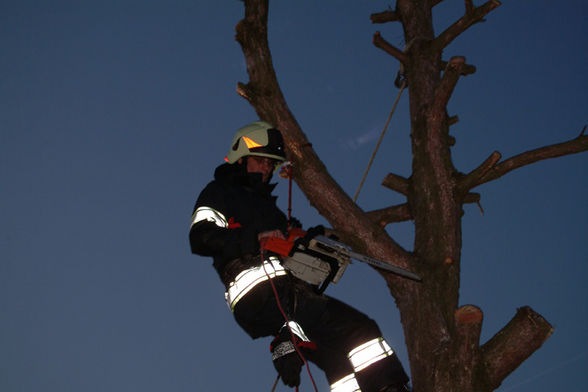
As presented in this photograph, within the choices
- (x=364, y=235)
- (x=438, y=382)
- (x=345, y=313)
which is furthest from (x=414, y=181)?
(x=438, y=382)

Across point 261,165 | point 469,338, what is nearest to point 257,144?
point 261,165

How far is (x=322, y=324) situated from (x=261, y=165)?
57.5 inches

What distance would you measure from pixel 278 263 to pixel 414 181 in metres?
1.99

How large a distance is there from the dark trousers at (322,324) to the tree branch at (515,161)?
176 cm

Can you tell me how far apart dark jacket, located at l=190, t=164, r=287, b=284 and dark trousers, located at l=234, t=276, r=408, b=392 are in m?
0.29

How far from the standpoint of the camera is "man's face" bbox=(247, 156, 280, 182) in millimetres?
4223

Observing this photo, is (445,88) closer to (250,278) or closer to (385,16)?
(385,16)

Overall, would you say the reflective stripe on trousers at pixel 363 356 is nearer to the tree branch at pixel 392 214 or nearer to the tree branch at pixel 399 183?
the tree branch at pixel 392 214

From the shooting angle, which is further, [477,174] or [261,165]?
[477,174]

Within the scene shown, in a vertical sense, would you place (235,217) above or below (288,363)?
above

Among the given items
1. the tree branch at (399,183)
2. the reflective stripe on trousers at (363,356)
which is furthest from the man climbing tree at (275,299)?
the tree branch at (399,183)

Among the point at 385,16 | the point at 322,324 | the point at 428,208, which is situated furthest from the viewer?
the point at 385,16

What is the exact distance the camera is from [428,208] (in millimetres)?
4527

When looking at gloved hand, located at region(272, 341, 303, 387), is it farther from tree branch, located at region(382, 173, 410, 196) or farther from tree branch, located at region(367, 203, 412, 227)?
tree branch, located at region(382, 173, 410, 196)
